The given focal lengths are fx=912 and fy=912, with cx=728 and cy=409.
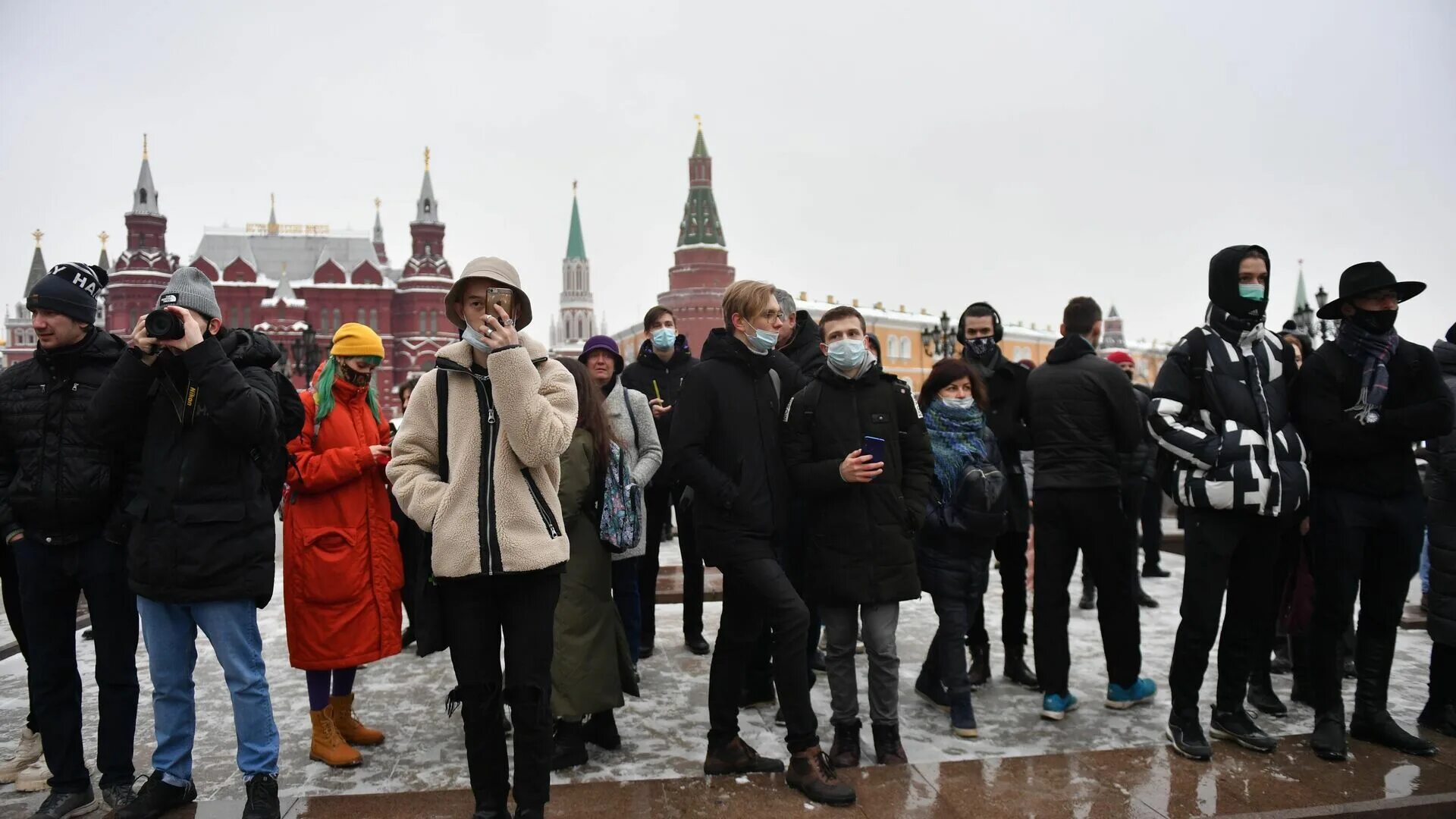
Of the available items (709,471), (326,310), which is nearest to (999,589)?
(709,471)

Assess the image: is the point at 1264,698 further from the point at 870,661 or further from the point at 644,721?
the point at 644,721

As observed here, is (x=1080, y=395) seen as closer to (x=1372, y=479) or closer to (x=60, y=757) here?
(x=1372, y=479)

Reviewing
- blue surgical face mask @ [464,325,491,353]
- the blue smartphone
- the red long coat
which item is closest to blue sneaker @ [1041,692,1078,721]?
the blue smartphone

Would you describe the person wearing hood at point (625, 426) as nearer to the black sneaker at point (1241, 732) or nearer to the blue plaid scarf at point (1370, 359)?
the black sneaker at point (1241, 732)

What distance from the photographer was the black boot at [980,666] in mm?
5086

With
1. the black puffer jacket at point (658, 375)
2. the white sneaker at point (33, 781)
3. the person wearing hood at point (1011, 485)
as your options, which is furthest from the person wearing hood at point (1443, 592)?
the white sneaker at point (33, 781)

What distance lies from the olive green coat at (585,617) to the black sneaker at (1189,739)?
2.37 meters

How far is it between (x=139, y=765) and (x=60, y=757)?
487 millimetres

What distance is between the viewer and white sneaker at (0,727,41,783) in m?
3.85

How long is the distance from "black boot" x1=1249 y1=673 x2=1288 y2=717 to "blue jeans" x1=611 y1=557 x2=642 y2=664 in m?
3.24

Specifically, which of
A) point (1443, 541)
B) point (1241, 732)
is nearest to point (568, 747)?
point (1241, 732)

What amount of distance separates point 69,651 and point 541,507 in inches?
84.6

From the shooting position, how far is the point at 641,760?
3.98 meters

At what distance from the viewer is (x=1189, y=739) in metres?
3.88
